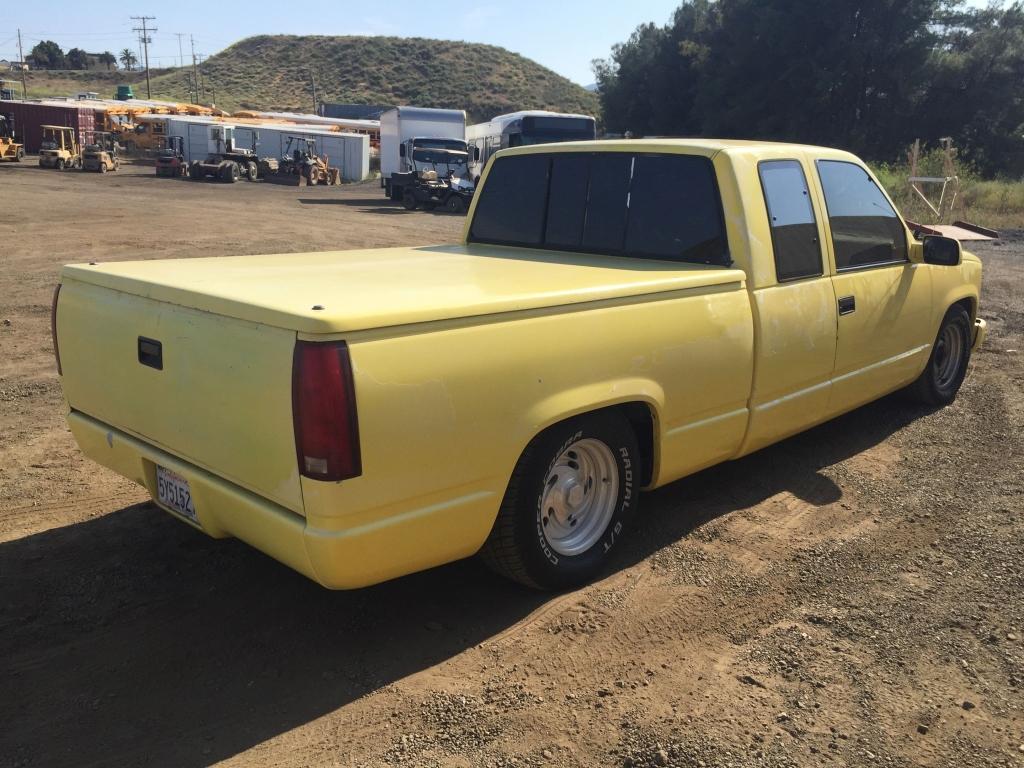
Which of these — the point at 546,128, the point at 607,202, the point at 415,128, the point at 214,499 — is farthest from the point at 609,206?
the point at 415,128

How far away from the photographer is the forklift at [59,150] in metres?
42.9

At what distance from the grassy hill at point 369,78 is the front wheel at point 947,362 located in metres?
99.6

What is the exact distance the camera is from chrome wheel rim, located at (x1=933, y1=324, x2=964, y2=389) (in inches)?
252

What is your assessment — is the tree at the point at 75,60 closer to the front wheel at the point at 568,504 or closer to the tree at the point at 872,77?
the tree at the point at 872,77

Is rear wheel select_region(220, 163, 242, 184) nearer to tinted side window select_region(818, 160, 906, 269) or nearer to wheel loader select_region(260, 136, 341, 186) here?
wheel loader select_region(260, 136, 341, 186)

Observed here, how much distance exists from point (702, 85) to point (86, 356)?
1937 inches

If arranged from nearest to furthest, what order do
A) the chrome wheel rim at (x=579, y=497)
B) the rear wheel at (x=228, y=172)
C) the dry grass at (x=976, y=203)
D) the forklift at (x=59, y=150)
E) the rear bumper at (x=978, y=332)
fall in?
the chrome wheel rim at (x=579, y=497) < the rear bumper at (x=978, y=332) < the dry grass at (x=976, y=203) < the rear wheel at (x=228, y=172) < the forklift at (x=59, y=150)

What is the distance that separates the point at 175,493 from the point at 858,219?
13.4ft

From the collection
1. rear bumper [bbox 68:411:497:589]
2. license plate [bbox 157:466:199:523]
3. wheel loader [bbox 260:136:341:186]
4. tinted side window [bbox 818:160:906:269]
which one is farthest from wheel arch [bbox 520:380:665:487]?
wheel loader [bbox 260:136:341:186]

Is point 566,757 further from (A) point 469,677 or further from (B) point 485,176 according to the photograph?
(B) point 485,176

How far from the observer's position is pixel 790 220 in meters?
4.54

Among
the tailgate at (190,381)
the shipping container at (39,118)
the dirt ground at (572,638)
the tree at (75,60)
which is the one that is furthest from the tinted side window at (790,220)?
the tree at (75,60)

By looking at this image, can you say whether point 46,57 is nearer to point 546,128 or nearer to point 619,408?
point 546,128

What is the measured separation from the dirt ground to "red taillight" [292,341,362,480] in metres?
0.92
